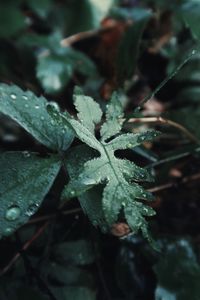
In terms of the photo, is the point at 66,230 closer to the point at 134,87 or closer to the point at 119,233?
the point at 119,233

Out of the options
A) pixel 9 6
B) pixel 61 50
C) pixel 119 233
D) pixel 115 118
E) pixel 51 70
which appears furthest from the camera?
pixel 9 6

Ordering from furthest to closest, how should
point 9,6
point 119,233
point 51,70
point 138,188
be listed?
1. point 9,6
2. point 51,70
3. point 119,233
4. point 138,188

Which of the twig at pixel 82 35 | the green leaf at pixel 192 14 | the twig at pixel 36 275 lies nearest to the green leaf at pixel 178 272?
the twig at pixel 36 275

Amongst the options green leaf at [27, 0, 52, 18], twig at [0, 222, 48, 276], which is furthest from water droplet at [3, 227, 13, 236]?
green leaf at [27, 0, 52, 18]

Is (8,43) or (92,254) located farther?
(8,43)

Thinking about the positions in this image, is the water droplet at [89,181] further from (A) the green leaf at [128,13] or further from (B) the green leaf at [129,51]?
(A) the green leaf at [128,13]

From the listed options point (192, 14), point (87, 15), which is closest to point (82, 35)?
point (87, 15)

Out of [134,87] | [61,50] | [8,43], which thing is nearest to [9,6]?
[8,43]
